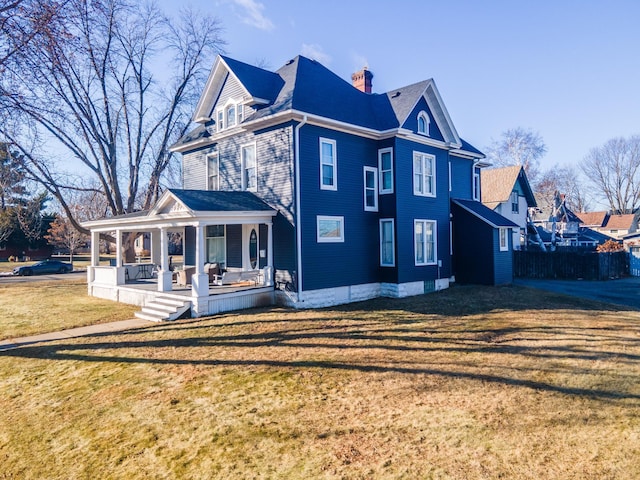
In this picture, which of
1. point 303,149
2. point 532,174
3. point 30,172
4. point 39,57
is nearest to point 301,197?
point 303,149

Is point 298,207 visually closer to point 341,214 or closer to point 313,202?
point 313,202

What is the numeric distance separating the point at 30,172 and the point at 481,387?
81.0ft

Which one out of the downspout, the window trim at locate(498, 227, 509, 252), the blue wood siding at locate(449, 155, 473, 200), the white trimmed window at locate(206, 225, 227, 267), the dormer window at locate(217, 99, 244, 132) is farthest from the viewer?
the blue wood siding at locate(449, 155, 473, 200)

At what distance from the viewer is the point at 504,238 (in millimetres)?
20141

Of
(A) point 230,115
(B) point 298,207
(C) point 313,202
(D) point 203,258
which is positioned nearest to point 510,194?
(C) point 313,202

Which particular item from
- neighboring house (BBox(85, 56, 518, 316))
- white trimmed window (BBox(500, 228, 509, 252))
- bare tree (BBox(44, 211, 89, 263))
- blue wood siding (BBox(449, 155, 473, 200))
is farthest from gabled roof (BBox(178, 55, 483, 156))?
bare tree (BBox(44, 211, 89, 263))

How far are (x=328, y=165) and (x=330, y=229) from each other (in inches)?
92.5

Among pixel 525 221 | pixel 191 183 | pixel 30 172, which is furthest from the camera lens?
pixel 525 221

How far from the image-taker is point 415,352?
8.91 metres

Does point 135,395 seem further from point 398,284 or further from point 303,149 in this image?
point 398,284

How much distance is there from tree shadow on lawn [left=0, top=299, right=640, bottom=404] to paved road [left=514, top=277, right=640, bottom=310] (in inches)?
229

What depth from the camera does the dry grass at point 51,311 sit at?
12.2 meters

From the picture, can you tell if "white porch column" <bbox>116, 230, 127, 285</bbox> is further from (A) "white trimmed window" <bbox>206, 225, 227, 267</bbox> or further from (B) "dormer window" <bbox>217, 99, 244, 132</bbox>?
(B) "dormer window" <bbox>217, 99, 244, 132</bbox>

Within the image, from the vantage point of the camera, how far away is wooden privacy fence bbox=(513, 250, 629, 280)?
22.9 metres
